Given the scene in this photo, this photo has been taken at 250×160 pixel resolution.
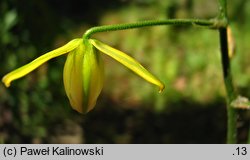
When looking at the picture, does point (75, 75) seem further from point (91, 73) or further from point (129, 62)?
point (129, 62)

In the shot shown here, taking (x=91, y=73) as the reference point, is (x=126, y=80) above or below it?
above

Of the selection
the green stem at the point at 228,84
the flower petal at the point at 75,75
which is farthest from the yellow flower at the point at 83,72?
the green stem at the point at 228,84

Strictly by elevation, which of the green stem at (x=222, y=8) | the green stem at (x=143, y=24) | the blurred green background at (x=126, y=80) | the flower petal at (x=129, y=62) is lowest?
the flower petal at (x=129, y=62)

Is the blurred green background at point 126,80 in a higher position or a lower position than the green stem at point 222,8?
higher

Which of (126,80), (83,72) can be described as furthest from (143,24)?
(126,80)

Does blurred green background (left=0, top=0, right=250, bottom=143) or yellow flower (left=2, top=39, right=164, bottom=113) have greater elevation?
blurred green background (left=0, top=0, right=250, bottom=143)

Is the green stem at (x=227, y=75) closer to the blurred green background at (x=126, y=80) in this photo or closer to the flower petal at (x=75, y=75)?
the flower petal at (x=75, y=75)

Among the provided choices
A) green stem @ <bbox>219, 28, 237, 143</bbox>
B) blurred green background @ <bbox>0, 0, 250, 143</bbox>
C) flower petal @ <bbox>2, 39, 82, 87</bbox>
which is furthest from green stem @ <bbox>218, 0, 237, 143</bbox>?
blurred green background @ <bbox>0, 0, 250, 143</bbox>

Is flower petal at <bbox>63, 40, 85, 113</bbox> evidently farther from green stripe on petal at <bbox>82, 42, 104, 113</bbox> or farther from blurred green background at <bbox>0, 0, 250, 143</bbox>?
blurred green background at <bbox>0, 0, 250, 143</bbox>

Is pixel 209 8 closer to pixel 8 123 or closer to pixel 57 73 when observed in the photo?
pixel 57 73
